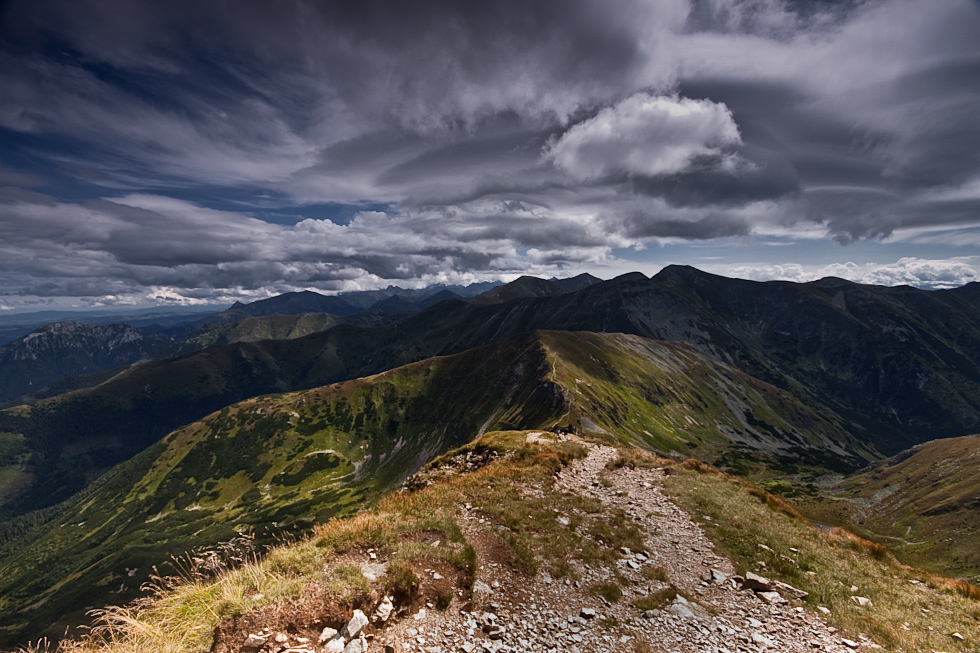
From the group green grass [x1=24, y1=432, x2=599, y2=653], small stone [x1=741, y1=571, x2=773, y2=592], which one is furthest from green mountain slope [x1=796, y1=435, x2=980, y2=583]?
green grass [x1=24, y1=432, x2=599, y2=653]

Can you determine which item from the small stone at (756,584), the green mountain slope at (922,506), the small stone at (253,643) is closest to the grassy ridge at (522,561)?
the small stone at (253,643)

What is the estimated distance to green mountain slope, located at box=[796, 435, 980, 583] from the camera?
93062 millimetres

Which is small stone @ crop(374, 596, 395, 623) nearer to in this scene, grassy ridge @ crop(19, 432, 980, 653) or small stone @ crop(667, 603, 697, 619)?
grassy ridge @ crop(19, 432, 980, 653)

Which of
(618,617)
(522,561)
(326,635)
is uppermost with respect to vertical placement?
(326,635)

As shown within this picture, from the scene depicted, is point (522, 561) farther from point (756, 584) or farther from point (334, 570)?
point (756, 584)

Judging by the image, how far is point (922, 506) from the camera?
124812mm

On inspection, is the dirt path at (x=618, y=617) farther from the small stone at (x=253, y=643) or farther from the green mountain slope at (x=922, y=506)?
the green mountain slope at (x=922, y=506)

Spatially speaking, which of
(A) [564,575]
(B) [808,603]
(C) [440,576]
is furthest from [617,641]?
(B) [808,603]

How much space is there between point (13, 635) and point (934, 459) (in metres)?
396

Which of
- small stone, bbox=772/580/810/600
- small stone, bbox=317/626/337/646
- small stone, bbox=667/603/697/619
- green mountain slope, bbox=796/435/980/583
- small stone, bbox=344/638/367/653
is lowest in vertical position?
green mountain slope, bbox=796/435/980/583

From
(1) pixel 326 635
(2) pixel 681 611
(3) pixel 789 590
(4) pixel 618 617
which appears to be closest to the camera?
(1) pixel 326 635

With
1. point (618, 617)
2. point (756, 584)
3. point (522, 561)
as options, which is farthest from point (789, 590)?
point (522, 561)

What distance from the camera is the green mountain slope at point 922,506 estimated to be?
305 ft

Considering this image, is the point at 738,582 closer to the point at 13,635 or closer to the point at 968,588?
the point at 968,588
